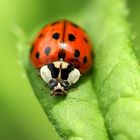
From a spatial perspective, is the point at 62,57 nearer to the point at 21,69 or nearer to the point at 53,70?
the point at 53,70

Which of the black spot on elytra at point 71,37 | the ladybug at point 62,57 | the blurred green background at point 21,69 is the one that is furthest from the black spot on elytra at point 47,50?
the blurred green background at point 21,69

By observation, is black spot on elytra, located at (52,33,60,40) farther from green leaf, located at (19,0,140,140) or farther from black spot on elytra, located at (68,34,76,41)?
green leaf, located at (19,0,140,140)

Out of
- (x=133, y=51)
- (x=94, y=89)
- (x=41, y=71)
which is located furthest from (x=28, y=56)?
(x=133, y=51)

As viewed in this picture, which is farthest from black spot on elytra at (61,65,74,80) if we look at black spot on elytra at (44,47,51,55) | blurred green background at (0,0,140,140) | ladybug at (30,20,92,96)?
blurred green background at (0,0,140,140)

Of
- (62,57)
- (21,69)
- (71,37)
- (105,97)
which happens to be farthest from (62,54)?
(21,69)

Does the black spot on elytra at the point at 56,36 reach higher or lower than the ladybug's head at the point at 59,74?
higher

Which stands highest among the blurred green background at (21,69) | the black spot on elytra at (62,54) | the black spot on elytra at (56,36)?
the blurred green background at (21,69)

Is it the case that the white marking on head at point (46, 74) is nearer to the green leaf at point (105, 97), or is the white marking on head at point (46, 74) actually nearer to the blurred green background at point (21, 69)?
the green leaf at point (105, 97)
